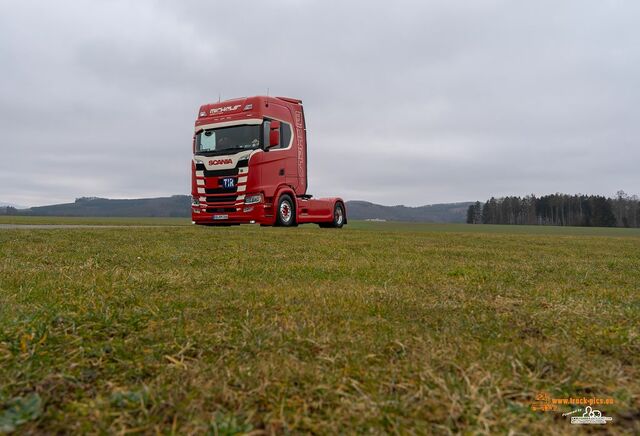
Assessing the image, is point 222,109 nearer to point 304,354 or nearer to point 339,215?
point 339,215

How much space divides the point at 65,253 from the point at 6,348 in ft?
16.5

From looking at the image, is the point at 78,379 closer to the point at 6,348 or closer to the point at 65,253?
the point at 6,348

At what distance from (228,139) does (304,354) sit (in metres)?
13.8

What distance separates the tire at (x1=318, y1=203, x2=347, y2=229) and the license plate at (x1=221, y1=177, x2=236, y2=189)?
6.82 metres

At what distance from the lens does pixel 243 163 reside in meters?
14.6

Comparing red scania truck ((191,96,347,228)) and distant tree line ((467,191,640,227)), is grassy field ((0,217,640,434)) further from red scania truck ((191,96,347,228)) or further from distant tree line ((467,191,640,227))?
distant tree line ((467,191,640,227))

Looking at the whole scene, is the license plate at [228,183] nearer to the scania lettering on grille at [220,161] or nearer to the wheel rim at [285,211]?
the scania lettering on grille at [220,161]

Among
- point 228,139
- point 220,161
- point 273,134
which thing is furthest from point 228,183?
point 273,134

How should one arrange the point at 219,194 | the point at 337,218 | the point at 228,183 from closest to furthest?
the point at 228,183 < the point at 219,194 < the point at 337,218

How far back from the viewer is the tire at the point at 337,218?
2059 centimetres

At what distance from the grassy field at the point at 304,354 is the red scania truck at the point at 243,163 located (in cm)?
1047

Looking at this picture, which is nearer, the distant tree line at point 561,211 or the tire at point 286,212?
the tire at point 286,212

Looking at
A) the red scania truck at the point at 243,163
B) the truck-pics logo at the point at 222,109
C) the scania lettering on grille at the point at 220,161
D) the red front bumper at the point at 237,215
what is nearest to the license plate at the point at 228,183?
the red scania truck at the point at 243,163

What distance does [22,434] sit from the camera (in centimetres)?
156
